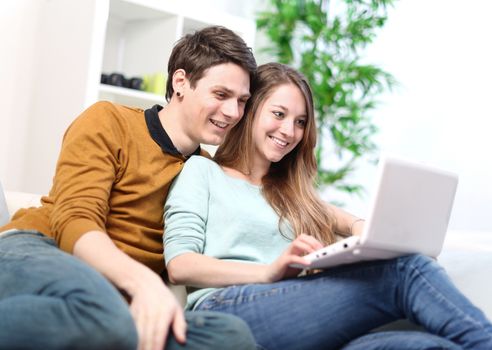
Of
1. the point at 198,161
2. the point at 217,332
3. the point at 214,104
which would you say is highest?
the point at 214,104

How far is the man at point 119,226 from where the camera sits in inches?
48.4

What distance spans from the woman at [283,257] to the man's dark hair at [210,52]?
15cm

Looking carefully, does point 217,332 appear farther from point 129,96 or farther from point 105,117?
point 129,96

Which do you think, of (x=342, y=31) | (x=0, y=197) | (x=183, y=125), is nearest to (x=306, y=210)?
(x=183, y=125)

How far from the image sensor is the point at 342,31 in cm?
428

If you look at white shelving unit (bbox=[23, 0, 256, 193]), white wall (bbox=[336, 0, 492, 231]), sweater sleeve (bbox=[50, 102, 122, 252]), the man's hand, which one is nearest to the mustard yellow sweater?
sweater sleeve (bbox=[50, 102, 122, 252])

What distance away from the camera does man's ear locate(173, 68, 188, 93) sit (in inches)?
77.7

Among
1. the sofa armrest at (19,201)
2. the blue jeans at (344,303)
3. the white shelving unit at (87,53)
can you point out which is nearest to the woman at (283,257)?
the blue jeans at (344,303)

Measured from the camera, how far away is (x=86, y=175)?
5.33 feet

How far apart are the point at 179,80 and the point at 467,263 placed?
34.0 inches

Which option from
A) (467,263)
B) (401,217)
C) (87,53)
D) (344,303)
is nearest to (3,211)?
(344,303)

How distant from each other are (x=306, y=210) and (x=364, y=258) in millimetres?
434

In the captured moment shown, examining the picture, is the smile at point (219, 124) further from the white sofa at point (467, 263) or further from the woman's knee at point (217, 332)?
the woman's knee at point (217, 332)

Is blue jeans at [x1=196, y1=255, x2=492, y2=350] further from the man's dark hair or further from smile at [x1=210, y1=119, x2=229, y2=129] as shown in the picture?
the man's dark hair
